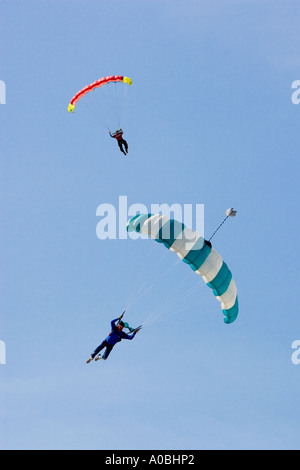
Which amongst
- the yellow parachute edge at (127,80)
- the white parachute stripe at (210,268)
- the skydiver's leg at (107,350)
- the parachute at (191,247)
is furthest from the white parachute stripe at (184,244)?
the yellow parachute edge at (127,80)

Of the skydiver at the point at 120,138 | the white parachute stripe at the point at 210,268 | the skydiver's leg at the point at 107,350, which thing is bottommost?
the skydiver's leg at the point at 107,350

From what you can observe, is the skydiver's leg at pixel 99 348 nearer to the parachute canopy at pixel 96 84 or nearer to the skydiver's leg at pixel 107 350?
the skydiver's leg at pixel 107 350

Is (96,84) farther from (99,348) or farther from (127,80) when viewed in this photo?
(99,348)

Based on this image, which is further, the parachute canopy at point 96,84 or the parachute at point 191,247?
the parachute canopy at point 96,84

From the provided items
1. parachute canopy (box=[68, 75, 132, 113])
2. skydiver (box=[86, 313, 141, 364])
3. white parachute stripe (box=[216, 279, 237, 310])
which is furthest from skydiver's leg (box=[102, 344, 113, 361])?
parachute canopy (box=[68, 75, 132, 113])

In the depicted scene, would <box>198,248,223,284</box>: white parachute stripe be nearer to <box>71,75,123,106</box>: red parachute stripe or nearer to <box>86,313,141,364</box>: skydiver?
<box>86,313,141,364</box>: skydiver
